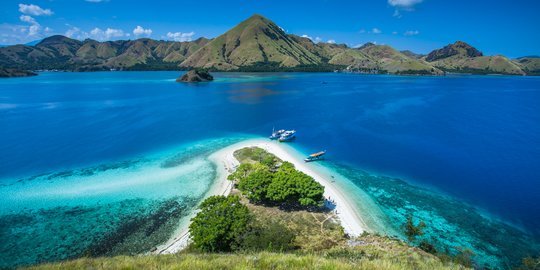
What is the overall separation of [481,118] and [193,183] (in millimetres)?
113997

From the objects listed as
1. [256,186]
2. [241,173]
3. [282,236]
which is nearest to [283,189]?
[256,186]

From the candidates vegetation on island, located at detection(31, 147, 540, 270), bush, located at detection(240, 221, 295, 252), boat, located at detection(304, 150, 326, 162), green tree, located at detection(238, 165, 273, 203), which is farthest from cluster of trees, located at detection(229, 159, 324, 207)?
boat, located at detection(304, 150, 326, 162)

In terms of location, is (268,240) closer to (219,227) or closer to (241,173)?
(219,227)

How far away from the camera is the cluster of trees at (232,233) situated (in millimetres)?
26016

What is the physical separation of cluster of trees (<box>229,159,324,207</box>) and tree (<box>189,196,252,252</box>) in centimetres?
717

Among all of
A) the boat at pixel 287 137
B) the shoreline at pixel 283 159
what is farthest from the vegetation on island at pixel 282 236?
the boat at pixel 287 137

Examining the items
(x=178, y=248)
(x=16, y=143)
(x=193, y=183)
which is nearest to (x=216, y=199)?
(x=178, y=248)

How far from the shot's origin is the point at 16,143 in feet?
236

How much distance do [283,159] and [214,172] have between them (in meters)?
14.7

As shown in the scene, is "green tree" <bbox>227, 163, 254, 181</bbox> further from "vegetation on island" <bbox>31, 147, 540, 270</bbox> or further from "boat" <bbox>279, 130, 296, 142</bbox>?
"boat" <bbox>279, 130, 296, 142</bbox>

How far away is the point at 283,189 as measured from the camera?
3719 centimetres

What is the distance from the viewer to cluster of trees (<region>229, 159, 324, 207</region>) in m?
36.8

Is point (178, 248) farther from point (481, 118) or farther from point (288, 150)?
point (481, 118)

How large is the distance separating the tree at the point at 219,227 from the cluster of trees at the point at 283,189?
7.17 meters
